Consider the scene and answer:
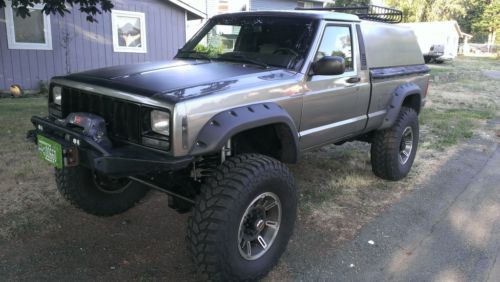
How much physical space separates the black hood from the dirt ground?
4.37 feet

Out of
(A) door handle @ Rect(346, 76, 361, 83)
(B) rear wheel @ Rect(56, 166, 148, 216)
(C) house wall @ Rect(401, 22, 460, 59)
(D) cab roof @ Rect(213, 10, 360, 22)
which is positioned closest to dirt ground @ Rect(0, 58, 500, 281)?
(B) rear wheel @ Rect(56, 166, 148, 216)

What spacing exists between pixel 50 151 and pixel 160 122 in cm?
88

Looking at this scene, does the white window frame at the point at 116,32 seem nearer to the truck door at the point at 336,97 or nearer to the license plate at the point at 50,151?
the truck door at the point at 336,97

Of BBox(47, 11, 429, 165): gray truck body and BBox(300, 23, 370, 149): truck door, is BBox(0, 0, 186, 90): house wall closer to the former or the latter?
BBox(47, 11, 429, 165): gray truck body

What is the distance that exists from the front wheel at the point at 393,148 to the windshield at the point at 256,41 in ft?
6.16

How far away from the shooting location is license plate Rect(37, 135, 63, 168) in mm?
2903

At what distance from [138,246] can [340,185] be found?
247cm

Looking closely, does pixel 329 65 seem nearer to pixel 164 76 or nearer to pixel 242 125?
pixel 242 125

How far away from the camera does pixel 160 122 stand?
274 centimetres

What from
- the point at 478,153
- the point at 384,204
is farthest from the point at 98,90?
the point at 478,153

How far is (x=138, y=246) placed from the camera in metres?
3.58

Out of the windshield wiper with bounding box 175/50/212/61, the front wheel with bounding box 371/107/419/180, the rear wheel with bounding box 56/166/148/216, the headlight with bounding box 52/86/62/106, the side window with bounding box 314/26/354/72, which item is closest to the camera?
the headlight with bounding box 52/86/62/106

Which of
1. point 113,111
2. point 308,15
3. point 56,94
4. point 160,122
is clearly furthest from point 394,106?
point 56,94

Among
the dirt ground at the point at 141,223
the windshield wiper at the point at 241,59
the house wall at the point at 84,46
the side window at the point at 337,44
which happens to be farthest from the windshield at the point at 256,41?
the house wall at the point at 84,46
